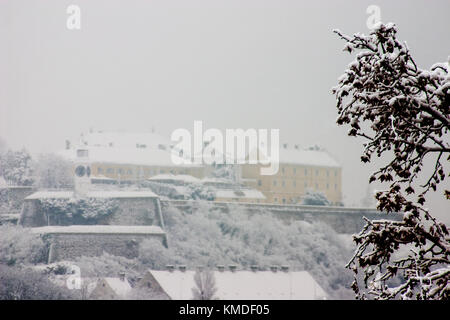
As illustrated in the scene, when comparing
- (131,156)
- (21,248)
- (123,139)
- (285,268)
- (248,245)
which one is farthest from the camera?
(123,139)

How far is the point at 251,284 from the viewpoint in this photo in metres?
35.6

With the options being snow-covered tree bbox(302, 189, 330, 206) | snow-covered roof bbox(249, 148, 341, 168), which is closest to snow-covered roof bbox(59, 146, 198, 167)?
snow-covered roof bbox(249, 148, 341, 168)

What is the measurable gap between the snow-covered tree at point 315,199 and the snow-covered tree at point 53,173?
12323 mm

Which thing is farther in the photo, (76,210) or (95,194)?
(95,194)

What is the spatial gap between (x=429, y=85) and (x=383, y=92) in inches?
8.7

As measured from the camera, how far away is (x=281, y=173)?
49969mm

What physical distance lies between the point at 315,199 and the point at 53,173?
536 inches

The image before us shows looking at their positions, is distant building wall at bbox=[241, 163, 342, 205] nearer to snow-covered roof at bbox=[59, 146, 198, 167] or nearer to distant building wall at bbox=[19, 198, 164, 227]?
snow-covered roof at bbox=[59, 146, 198, 167]

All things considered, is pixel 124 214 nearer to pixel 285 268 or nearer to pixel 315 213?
pixel 285 268

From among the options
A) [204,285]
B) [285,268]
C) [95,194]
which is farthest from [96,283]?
[285,268]

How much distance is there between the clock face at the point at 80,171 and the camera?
147 ft

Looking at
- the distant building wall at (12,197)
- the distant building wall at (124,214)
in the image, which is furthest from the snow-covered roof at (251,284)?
the distant building wall at (12,197)

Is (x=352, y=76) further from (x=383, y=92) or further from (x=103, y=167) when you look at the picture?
(x=103, y=167)
